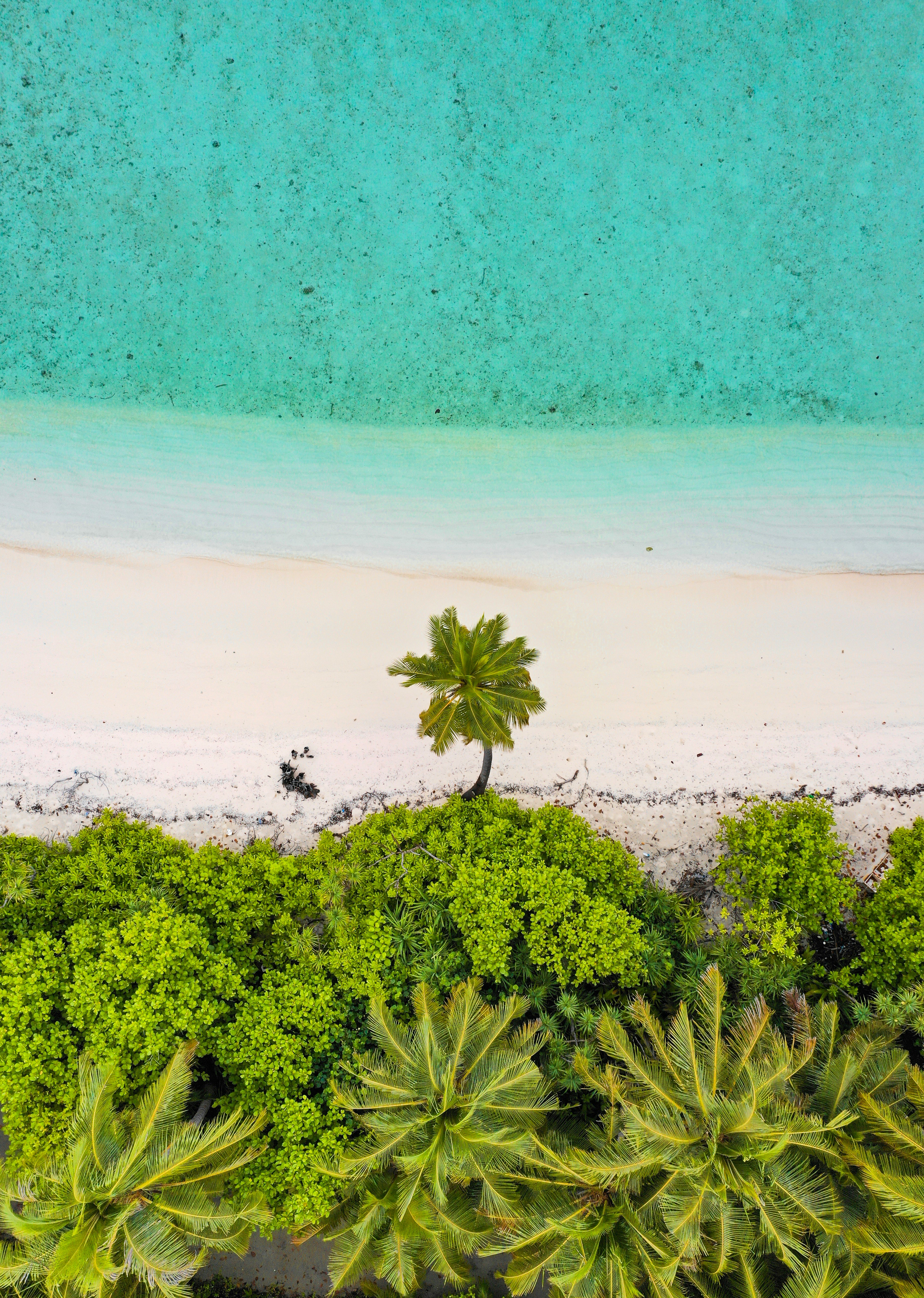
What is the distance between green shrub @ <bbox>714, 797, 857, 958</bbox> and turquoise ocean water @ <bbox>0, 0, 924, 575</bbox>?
5430 millimetres

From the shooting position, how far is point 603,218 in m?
14.2

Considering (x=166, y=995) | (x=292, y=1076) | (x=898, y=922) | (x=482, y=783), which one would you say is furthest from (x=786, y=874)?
(x=166, y=995)

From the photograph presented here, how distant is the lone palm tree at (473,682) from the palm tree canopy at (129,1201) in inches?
216

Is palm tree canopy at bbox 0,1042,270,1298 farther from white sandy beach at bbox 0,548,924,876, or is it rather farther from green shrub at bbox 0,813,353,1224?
white sandy beach at bbox 0,548,924,876

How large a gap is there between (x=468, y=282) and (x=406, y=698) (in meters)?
8.40

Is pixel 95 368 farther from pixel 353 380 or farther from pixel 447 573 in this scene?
pixel 447 573

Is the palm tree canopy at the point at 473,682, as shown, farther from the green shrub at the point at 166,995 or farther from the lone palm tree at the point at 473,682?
the green shrub at the point at 166,995

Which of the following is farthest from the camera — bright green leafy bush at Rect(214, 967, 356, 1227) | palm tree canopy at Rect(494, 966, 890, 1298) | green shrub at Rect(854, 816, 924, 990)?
green shrub at Rect(854, 816, 924, 990)

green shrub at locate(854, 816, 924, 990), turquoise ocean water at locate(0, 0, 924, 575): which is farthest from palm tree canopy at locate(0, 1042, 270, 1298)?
turquoise ocean water at locate(0, 0, 924, 575)

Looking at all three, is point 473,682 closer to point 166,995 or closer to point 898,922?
point 166,995

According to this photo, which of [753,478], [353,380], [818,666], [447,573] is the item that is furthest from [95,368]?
[818,666]

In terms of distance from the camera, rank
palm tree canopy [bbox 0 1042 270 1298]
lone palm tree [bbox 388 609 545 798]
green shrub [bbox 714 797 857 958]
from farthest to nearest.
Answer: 1. green shrub [bbox 714 797 857 958]
2. lone palm tree [bbox 388 609 545 798]
3. palm tree canopy [bbox 0 1042 270 1298]

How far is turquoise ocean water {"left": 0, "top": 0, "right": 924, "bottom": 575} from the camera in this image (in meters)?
14.1

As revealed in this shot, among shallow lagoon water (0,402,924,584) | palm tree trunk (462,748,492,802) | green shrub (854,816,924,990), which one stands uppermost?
shallow lagoon water (0,402,924,584)
